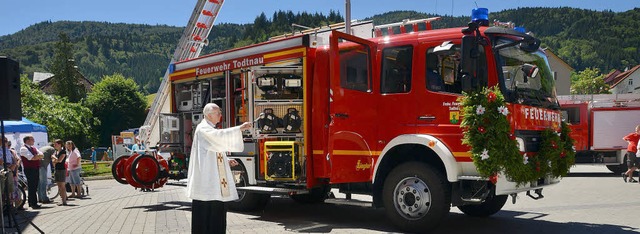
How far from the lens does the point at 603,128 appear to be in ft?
64.6

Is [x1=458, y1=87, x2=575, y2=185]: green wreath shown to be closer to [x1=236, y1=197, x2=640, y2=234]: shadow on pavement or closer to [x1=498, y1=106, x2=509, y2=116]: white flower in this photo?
[x1=498, y1=106, x2=509, y2=116]: white flower

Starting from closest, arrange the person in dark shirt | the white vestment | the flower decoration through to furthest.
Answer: the white vestment
the flower decoration
the person in dark shirt

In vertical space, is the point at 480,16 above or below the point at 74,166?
above

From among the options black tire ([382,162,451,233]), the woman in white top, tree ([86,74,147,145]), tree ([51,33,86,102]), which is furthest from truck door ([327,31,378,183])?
tree ([51,33,86,102])

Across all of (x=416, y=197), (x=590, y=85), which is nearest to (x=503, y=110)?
(x=416, y=197)

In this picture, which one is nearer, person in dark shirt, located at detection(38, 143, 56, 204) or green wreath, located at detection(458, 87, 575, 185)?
green wreath, located at detection(458, 87, 575, 185)

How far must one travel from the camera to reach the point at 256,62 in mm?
9484

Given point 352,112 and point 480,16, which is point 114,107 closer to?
point 352,112

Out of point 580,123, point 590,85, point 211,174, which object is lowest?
point 580,123

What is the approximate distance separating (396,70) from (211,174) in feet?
11.2

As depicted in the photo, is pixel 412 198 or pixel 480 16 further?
pixel 480 16

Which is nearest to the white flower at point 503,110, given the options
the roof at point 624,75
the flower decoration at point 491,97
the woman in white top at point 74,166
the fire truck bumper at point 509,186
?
the flower decoration at point 491,97

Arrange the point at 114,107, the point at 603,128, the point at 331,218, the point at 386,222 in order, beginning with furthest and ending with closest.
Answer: the point at 114,107 < the point at 603,128 < the point at 331,218 < the point at 386,222

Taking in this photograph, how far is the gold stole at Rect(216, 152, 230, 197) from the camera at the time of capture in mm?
5870
